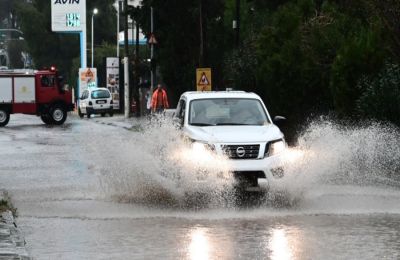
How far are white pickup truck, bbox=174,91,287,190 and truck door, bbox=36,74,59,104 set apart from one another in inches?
1357

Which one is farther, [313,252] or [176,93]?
[176,93]

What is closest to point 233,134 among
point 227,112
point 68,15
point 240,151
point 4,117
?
point 240,151

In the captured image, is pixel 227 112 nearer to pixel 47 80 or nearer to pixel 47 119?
pixel 47 119

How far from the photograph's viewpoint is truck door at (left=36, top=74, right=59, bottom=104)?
52281 millimetres

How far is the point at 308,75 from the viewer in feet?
102

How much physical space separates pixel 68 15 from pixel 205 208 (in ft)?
295

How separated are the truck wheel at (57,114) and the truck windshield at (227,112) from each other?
114 ft

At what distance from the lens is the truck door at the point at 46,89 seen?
52281 millimetres

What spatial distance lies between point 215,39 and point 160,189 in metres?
38.4

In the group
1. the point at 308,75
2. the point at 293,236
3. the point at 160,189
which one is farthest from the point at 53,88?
the point at 293,236

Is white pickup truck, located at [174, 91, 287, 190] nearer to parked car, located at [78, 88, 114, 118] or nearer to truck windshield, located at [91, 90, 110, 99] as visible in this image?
truck windshield, located at [91, 90, 110, 99]

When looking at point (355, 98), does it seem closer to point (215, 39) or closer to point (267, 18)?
point (267, 18)

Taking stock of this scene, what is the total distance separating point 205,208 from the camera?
49.7 ft

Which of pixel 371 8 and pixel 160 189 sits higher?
pixel 371 8
